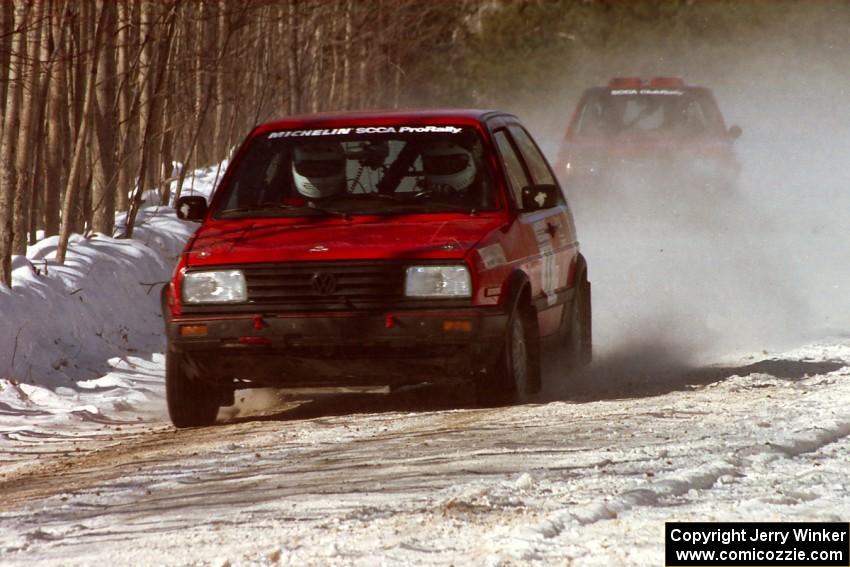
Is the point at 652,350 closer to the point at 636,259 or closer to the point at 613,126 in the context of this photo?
the point at 636,259

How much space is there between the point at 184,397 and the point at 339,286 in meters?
1.03

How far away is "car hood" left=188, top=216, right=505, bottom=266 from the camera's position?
26.7ft

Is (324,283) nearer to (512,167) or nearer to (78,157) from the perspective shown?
(512,167)

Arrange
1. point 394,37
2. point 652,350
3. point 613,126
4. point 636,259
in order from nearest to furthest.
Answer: point 652,350
point 636,259
point 613,126
point 394,37

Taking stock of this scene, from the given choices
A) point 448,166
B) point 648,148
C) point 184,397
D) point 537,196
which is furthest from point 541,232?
point 648,148

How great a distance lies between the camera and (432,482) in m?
6.06

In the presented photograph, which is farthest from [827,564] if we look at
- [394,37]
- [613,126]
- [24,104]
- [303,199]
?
[394,37]

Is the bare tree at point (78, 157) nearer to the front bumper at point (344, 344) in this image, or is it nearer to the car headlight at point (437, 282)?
the front bumper at point (344, 344)

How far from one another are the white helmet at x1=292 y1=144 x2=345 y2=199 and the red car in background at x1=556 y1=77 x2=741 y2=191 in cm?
865

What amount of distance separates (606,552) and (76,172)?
969 centimetres

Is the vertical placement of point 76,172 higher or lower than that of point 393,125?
lower

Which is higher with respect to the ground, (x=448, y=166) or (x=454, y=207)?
(x=448, y=166)

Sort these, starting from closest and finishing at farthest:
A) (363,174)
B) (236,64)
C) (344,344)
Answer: (344,344)
(363,174)
(236,64)

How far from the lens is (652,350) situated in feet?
38.8
